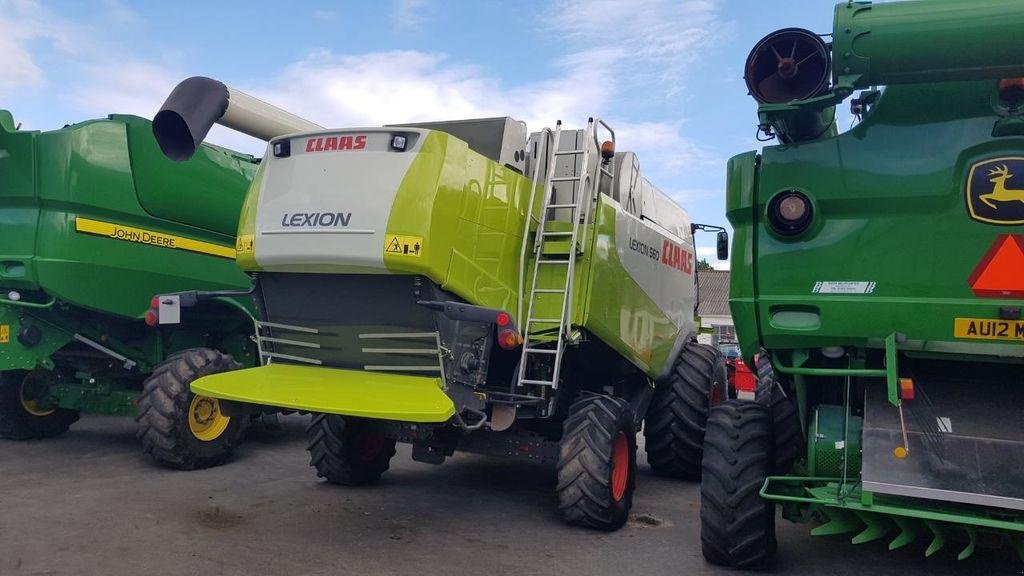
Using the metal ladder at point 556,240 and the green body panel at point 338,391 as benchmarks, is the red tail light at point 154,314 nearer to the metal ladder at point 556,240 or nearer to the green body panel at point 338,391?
the green body panel at point 338,391

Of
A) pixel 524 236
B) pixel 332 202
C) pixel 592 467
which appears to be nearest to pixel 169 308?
pixel 332 202

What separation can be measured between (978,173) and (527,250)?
3.02m

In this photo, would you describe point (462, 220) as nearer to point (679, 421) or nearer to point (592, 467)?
point (592, 467)

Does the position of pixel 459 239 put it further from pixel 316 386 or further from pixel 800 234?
pixel 800 234

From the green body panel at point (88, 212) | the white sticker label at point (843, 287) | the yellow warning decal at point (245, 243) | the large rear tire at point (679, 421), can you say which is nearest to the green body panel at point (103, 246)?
the green body panel at point (88, 212)

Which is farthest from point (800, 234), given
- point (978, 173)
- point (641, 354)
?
point (641, 354)

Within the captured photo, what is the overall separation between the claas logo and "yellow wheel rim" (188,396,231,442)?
6.34 metres

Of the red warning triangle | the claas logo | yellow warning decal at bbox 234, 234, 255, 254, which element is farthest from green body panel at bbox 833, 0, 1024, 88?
yellow warning decal at bbox 234, 234, 255, 254

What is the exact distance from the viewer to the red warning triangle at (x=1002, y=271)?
144 inches

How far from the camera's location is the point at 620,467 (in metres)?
5.84

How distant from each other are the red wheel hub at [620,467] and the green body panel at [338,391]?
1629 millimetres

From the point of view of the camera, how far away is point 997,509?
3.51m

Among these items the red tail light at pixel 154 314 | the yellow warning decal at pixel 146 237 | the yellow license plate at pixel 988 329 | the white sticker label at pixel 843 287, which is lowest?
the red tail light at pixel 154 314

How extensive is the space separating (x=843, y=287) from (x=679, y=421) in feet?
11.9
